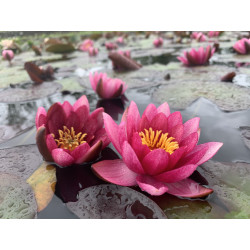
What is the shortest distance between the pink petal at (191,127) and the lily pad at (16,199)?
0.66m

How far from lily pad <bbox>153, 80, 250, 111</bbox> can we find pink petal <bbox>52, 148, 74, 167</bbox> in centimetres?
95

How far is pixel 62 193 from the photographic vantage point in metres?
0.85

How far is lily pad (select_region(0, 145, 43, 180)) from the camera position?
96 centimetres

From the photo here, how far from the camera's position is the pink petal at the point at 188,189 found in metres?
0.77

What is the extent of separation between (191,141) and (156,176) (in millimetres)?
190

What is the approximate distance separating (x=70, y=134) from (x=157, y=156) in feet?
1.57

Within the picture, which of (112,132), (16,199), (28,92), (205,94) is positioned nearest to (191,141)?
(112,132)

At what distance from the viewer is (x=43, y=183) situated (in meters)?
0.89

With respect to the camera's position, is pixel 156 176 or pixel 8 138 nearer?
pixel 156 176

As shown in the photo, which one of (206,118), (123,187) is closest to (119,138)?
(123,187)

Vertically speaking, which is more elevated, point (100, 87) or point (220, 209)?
point (100, 87)

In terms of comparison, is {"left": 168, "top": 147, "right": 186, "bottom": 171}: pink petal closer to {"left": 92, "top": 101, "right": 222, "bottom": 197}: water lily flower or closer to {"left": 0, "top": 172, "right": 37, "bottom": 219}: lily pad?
{"left": 92, "top": 101, "right": 222, "bottom": 197}: water lily flower

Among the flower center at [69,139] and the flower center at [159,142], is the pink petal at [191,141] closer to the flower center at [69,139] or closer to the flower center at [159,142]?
the flower center at [159,142]

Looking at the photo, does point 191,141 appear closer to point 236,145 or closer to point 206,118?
point 236,145
